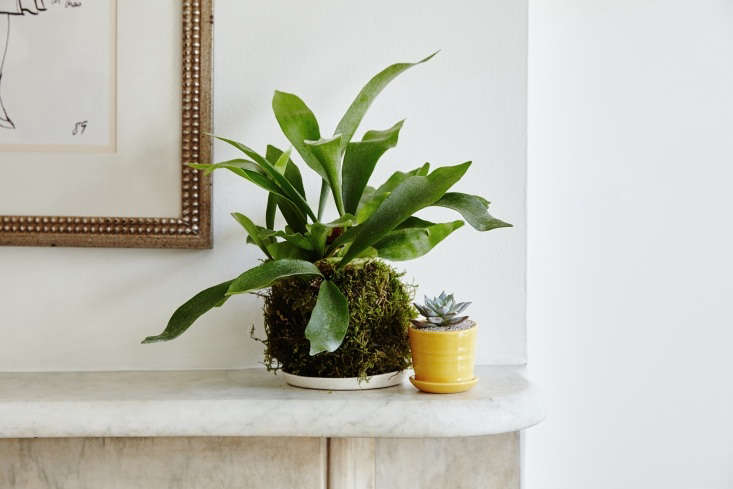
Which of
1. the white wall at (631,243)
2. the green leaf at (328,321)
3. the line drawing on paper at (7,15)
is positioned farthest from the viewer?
the white wall at (631,243)

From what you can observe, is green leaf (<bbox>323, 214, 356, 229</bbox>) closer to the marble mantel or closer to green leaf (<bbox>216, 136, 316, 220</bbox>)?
green leaf (<bbox>216, 136, 316, 220</bbox>)

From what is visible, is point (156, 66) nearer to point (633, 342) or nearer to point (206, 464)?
point (206, 464)

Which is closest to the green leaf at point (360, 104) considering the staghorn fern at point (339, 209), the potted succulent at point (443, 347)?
the staghorn fern at point (339, 209)

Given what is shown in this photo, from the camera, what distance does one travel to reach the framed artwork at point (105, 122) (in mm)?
912

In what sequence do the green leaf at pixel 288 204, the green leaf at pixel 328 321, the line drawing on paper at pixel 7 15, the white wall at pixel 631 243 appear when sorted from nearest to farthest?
the green leaf at pixel 328 321, the green leaf at pixel 288 204, the line drawing on paper at pixel 7 15, the white wall at pixel 631 243

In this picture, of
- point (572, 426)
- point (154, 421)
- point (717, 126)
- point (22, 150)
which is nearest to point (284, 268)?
point (154, 421)

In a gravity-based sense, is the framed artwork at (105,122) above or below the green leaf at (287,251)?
above

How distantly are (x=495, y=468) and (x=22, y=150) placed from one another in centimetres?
77

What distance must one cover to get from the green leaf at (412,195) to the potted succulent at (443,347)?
12cm

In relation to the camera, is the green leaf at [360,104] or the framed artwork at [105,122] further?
the framed artwork at [105,122]

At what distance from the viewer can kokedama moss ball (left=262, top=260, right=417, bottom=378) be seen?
2.49 ft

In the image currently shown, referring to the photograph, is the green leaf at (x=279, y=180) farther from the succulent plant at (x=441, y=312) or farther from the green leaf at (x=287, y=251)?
the succulent plant at (x=441, y=312)

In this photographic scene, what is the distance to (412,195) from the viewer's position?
2.32 feet

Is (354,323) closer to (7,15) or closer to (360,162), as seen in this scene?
(360,162)
